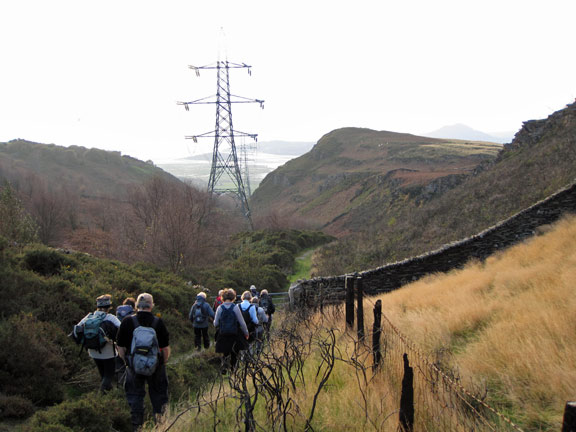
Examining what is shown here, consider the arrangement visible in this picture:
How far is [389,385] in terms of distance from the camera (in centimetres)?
458

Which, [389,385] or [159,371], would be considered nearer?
[389,385]

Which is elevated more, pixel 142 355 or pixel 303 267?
pixel 142 355

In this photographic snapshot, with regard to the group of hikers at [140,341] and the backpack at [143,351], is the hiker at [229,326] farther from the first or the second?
the backpack at [143,351]

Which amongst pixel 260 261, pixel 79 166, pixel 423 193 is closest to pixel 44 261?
pixel 260 261

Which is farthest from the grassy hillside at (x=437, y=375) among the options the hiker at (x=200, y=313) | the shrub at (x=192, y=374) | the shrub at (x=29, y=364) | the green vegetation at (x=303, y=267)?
the green vegetation at (x=303, y=267)

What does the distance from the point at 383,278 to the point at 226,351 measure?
968 centimetres

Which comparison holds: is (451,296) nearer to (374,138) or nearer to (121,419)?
(121,419)

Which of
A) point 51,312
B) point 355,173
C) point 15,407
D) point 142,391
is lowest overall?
point 15,407

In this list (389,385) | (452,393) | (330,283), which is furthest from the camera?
(330,283)

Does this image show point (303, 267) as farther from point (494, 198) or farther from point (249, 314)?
point (249, 314)

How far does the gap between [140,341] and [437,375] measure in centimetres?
350

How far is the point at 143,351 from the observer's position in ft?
16.6

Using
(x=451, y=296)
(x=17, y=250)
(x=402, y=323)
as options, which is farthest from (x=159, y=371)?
(x=17, y=250)

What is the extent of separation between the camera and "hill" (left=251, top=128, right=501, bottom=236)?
Result: 2232 inches
